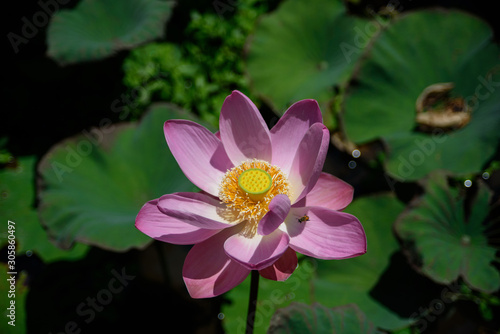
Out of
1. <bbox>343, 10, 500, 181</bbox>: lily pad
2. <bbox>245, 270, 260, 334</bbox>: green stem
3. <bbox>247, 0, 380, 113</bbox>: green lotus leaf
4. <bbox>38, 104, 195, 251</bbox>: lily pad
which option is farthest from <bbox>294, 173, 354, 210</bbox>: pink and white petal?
<bbox>247, 0, 380, 113</bbox>: green lotus leaf

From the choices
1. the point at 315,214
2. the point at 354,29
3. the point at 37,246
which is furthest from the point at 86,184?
the point at 354,29

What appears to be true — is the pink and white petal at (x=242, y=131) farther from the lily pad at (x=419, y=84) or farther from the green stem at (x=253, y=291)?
the lily pad at (x=419, y=84)

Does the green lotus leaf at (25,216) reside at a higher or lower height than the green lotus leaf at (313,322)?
lower

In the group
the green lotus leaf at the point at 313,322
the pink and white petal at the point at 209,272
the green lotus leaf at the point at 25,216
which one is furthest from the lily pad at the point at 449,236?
the green lotus leaf at the point at 25,216

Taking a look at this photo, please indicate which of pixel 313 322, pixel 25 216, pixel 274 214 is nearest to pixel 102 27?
pixel 25 216

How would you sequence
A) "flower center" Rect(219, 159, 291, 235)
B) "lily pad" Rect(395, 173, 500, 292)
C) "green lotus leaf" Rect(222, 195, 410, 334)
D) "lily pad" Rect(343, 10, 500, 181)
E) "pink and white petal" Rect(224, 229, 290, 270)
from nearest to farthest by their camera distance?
1. "pink and white petal" Rect(224, 229, 290, 270)
2. "flower center" Rect(219, 159, 291, 235)
3. "lily pad" Rect(395, 173, 500, 292)
4. "green lotus leaf" Rect(222, 195, 410, 334)
5. "lily pad" Rect(343, 10, 500, 181)

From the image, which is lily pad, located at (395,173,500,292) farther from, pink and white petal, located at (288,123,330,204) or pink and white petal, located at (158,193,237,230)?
pink and white petal, located at (158,193,237,230)
